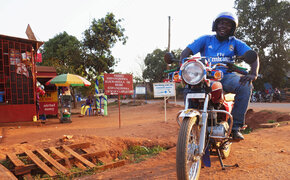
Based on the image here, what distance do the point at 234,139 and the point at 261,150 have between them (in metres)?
1.31

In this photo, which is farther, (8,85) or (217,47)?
(8,85)

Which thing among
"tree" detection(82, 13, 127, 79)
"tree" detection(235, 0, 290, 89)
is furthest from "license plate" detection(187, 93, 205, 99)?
"tree" detection(235, 0, 290, 89)

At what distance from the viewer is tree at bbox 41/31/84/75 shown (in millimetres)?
21859

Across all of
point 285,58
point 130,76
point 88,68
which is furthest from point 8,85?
point 285,58

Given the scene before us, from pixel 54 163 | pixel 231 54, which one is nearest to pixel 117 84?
pixel 54 163

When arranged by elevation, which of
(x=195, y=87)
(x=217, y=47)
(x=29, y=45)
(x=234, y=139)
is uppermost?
(x=29, y=45)

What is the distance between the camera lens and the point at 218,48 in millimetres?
3412

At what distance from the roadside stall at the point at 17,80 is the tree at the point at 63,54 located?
456 inches

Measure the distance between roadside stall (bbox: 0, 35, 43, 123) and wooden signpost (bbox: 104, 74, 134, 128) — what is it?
3945 millimetres

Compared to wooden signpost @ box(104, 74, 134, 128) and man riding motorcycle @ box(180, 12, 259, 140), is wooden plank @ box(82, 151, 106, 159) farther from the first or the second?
wooden signpost @ box(104, 74, 134, 128)

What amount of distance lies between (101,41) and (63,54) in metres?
8.22

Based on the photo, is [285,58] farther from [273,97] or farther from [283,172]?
[283,172]

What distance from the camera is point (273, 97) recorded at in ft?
72.2

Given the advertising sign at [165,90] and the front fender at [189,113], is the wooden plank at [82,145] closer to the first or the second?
the front fender at [189,113]
